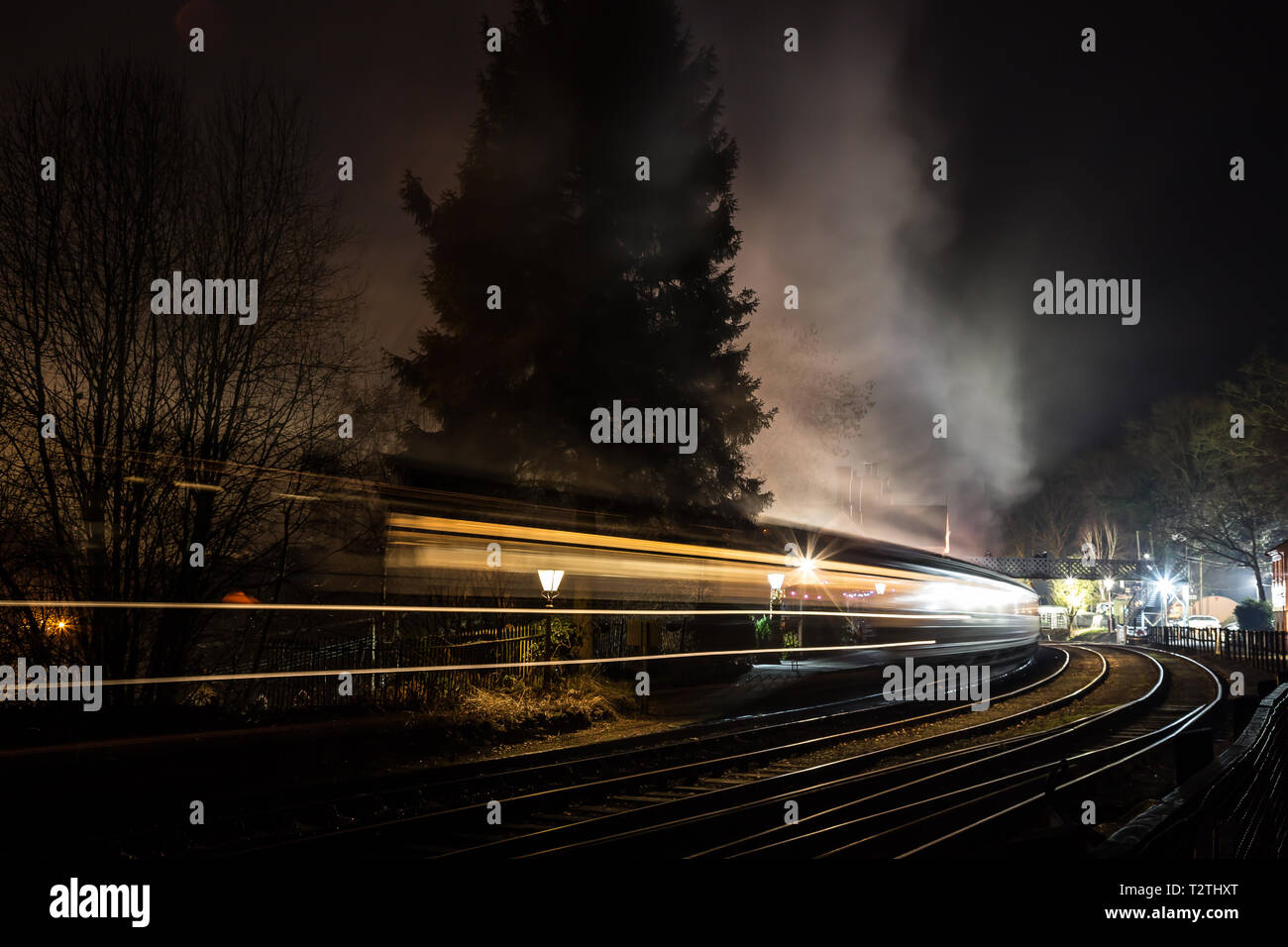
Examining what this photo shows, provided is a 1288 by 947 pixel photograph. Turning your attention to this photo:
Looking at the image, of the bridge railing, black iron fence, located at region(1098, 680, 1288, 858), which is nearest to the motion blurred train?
black iron fence, located at region(1098, 680, 1288, 858)

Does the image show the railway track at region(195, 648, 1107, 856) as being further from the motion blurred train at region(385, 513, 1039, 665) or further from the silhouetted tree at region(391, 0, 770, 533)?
the silhouetted tree at region(391, 0, 770, 533)

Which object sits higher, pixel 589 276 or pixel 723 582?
pixel 589 276

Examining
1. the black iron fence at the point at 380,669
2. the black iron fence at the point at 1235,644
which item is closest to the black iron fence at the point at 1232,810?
the black iron fence at the point at 380,669

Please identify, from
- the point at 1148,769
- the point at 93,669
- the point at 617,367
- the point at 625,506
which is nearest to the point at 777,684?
the point at 625,506

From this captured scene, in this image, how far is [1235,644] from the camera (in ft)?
110

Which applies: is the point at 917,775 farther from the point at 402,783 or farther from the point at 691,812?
the point at 402,783

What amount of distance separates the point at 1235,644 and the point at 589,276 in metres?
29.0

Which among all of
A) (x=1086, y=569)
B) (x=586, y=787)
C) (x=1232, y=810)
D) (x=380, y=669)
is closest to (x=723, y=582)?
(x=380, y=669)

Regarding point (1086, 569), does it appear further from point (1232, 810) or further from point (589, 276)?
point (1232, 810)

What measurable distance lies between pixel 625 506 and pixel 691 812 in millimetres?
10976

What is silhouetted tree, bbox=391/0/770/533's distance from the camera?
64.6 feet

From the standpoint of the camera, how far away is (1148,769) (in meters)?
12.6

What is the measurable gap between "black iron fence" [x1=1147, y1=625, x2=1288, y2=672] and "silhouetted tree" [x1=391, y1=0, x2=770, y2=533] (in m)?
19.4

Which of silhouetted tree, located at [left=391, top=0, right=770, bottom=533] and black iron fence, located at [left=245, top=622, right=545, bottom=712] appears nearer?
black iron fence, located at [left=245, top=622, right=545, bottom=712]
